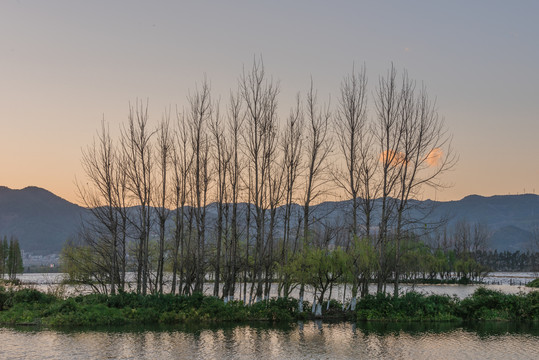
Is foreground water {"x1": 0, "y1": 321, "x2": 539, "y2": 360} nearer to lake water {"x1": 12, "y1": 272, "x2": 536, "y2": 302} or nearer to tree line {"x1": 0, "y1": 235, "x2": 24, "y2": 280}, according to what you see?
lake water {"x1": 12, "y1": 272, "x2": 536, "y2": 302}

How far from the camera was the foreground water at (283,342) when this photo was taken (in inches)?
825

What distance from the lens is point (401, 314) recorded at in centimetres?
3180

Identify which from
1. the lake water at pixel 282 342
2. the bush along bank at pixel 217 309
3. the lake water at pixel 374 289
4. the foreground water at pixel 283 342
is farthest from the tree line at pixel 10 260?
the foreground water at pixel 283 342

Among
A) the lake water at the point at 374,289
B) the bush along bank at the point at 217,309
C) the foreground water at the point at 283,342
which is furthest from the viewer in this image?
the lake water at the point at 374,289

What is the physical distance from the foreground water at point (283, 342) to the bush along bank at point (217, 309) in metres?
1.99

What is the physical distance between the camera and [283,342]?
23812 millimetres

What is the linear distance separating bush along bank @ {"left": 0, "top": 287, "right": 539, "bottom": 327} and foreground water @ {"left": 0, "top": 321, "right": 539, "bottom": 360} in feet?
6.53

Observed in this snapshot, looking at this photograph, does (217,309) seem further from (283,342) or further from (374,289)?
(374,289)

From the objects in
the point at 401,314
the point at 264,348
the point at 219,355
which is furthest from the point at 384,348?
the point at 401,314

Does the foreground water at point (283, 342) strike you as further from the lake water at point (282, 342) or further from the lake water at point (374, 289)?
the lake water at point (374, 289)

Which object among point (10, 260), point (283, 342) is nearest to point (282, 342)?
point (283, 342)

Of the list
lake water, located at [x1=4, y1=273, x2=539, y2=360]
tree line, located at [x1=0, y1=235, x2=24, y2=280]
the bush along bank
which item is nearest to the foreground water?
lake water, located at [x1=4, y1=273, x2=539, y2=360]

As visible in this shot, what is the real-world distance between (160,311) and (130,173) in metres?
11.5

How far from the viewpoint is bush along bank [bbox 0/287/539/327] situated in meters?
29.6
